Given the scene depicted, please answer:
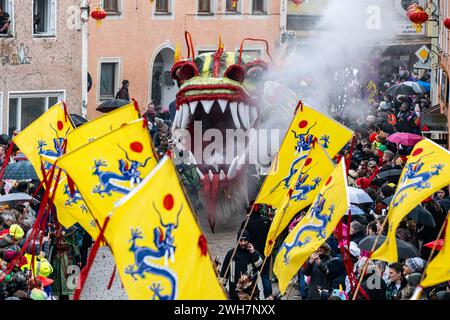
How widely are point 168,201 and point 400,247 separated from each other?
5.35 m

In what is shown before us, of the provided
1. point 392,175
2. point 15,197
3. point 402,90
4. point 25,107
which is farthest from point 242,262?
point 402,90

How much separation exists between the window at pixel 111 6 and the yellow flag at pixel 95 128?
22.3 metres

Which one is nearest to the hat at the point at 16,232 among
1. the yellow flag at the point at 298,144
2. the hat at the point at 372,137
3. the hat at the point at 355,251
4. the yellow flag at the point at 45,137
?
the yellow flag at the point at 45,137

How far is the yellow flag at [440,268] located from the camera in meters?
11.7

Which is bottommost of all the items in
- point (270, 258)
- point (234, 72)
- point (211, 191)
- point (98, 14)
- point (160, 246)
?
point (270, 258)

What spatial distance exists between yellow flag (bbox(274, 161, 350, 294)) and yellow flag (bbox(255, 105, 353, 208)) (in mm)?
1563

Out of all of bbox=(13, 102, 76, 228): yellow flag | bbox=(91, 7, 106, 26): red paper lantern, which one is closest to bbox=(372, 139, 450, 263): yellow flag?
bbox=(13, 102, 76, 228): yellow flag

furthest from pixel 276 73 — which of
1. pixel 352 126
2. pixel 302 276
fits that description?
pixel 302 276

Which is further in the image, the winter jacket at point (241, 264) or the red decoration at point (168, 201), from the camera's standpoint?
the winter jacket at point (241, 264)

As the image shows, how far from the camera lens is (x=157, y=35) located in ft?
132

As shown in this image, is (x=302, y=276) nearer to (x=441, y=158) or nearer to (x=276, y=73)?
(x=441, y=158)

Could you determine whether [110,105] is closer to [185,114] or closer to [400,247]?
[185,114]

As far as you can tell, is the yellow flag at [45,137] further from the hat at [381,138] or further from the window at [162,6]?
the window at [162,6]

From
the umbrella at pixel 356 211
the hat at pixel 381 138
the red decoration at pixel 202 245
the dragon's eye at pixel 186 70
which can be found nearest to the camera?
the red decoration at pixel 202 245
